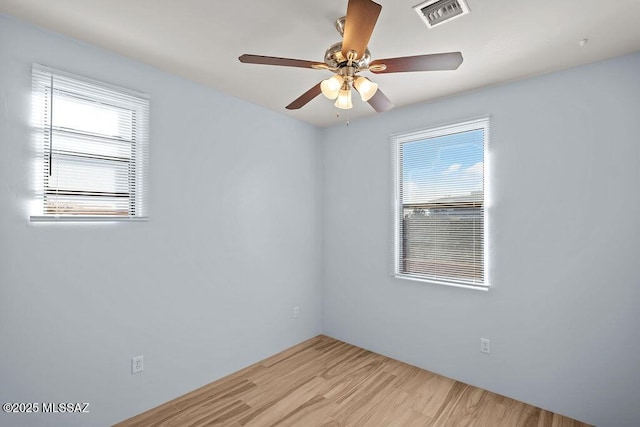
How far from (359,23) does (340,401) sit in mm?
2691

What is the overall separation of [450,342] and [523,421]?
0.77 m

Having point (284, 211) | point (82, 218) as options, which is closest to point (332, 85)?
point (82, 218)

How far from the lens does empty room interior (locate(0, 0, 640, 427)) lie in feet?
6.10

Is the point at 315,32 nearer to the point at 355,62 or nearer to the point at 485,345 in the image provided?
the point at 355,62

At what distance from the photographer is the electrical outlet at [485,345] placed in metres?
2.71

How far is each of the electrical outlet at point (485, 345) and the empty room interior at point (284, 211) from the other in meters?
0.06

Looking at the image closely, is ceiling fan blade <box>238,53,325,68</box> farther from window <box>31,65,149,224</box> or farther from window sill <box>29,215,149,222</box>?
window sill <box>29,215,149,222</box>

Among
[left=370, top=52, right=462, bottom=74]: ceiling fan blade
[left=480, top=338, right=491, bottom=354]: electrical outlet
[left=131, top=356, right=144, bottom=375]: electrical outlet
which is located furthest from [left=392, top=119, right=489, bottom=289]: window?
[left=131, top=356, right=144, bottom=375]: electrical outlet

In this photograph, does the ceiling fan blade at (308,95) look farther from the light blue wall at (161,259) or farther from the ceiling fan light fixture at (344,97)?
the light blue wall at (161,259)

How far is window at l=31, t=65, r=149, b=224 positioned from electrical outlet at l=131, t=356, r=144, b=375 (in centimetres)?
108

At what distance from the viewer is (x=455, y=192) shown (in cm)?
296

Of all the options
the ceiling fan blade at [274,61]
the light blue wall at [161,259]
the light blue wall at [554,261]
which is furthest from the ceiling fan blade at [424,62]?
the light blue wall at [161,259]

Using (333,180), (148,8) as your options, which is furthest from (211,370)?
(148,8)

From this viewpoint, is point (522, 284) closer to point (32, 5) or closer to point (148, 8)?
point (148, 8)
